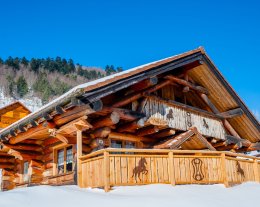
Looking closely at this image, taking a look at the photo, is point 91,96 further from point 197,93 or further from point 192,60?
point 197,93

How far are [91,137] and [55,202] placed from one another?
18.0 ft

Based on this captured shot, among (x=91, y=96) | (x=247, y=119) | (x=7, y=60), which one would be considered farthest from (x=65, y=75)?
(x=91, y=96)

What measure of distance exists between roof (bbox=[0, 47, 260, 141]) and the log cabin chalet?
0.13ft

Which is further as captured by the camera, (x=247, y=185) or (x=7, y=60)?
(x=7, y=60)

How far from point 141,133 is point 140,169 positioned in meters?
4.50

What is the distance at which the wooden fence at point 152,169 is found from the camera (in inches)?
491

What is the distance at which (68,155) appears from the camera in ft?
56.5

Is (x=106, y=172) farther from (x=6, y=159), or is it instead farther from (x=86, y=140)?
(x=6, y=159)

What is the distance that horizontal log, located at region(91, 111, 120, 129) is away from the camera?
14695 millimetres

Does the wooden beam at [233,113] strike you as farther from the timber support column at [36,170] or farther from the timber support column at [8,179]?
the timber support column at [8,179]

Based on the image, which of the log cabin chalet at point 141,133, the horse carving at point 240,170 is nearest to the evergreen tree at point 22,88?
the log cabin chalet at point 141,133

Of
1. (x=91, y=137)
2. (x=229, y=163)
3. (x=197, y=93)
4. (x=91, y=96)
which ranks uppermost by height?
(x=197, y=93)

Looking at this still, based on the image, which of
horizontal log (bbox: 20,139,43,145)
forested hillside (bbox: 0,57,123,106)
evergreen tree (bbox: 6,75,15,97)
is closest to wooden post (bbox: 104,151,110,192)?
horizontal log (bbox: 20,139,43,145)

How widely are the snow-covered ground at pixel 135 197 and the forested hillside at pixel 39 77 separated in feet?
263
